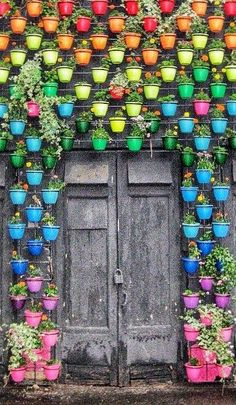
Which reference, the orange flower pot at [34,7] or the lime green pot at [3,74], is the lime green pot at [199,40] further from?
the lime green pot at [3,74]

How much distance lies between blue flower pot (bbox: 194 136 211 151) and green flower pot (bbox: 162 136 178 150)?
0.22m

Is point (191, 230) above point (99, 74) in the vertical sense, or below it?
below

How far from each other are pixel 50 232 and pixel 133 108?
155 centimetres

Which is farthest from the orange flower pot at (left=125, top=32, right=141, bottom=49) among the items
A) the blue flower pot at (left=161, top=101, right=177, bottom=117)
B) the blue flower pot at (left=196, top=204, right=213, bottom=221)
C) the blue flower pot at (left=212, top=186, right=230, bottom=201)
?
the blue flower pot at (left=196, top=204, right=213, bottom=221)

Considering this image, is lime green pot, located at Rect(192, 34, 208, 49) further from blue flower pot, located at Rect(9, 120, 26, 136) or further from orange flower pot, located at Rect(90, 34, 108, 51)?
blue flower pot, located at Rect(9, 120, 26, 136)

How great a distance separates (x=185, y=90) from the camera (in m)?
7.30

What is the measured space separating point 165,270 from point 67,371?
1.50 metres

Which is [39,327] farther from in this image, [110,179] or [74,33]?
[74,33]

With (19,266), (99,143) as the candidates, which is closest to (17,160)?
(99,143)

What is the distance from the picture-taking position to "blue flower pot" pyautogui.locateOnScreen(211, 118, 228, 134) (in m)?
7.30

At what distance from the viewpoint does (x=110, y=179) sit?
24.7 ft

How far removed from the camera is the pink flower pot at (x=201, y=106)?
729 cm

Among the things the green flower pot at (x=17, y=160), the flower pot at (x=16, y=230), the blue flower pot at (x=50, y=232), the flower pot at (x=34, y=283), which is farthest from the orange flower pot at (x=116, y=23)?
the flower pot at (x=34, y=283)

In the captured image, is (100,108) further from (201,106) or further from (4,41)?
(4,41)
